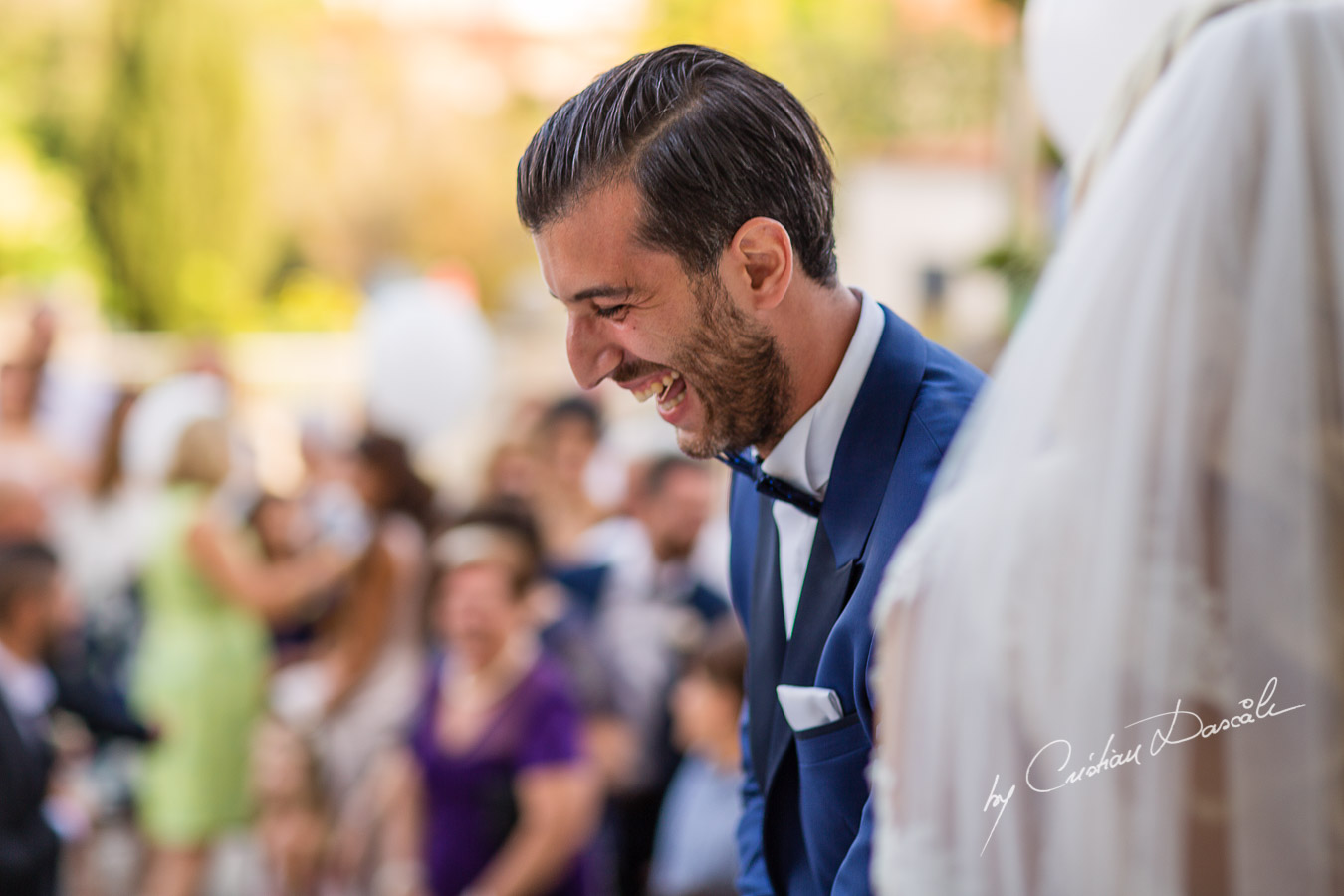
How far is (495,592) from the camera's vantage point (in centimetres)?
362

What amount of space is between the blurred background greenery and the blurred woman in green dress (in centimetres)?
1261

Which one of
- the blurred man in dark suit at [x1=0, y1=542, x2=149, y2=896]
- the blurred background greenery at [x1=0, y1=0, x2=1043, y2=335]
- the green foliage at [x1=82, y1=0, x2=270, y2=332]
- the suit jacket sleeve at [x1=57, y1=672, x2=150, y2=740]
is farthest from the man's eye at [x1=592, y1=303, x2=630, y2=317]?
the green foliage at [x1=82, y1=0, x2=270, y2=332]

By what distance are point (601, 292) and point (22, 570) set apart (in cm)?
303

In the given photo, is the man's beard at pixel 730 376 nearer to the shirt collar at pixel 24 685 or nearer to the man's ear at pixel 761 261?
the man's ear at pixel 761 261

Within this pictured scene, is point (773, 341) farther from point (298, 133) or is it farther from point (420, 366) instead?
point (298, 133)

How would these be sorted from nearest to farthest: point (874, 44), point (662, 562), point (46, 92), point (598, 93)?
1. point (598, 93)
2. point (662, 562)
3. point (46, 92)
4. point (874, 44)

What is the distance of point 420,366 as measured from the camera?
7.01m

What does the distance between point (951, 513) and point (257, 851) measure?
16.3ft

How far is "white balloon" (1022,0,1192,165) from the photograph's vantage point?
6.60 feet

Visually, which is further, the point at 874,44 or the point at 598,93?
the point at 874,44

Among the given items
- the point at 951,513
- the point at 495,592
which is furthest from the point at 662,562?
the point at 951,513

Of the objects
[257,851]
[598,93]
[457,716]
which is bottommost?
[257,851]

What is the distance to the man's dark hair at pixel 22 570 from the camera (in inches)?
146

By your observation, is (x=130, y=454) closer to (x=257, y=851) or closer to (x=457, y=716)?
(x=257, y=851)
